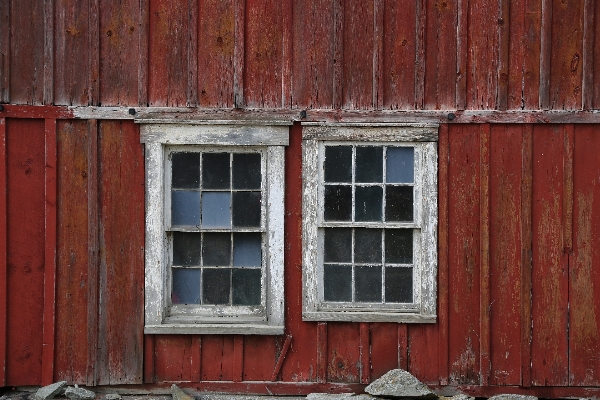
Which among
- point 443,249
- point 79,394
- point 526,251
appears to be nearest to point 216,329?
point 79,394

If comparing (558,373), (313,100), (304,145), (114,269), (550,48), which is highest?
(550,48)

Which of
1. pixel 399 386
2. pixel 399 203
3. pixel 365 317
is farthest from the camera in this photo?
pixel 399 203

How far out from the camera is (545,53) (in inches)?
220

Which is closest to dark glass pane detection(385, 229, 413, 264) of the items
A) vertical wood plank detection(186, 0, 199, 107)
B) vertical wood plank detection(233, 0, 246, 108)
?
vertical wood plank detection(233, 0, 246, 108)

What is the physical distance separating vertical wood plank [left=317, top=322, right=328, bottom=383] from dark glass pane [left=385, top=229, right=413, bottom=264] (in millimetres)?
906

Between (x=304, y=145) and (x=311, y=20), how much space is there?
1.19m

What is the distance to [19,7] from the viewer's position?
5.65m

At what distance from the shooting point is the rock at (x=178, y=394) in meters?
5.47

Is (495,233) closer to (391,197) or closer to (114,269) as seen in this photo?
(391,197)

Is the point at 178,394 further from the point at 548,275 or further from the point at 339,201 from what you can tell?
the point at 548,275

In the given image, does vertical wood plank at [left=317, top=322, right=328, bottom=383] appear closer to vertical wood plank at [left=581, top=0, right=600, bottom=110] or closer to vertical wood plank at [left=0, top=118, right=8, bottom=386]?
vertical wood plank at [left=0, top=118, right=8, bottom=386]

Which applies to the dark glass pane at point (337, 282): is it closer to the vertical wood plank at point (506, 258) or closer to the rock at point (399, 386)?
the rock at point (399, 386)

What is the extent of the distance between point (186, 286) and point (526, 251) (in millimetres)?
3283

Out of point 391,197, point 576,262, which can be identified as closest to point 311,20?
point 391,197
